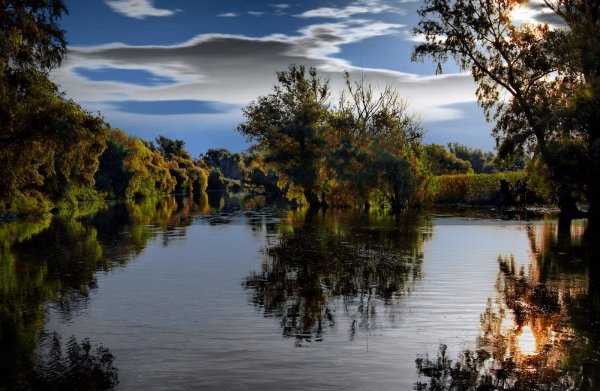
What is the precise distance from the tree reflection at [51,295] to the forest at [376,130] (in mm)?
4714

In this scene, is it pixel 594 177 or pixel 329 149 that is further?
pixel 329 149

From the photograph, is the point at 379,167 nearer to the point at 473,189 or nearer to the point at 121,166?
the point at 473,189

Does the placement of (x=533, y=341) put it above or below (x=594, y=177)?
below

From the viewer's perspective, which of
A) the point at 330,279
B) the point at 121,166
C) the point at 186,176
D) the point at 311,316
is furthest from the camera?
the point at 186,176

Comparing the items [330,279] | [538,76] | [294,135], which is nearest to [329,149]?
[294,135]

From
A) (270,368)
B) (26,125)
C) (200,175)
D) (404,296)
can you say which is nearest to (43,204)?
(26,125)

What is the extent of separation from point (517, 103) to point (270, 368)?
139ft

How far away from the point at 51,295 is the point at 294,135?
5513cm

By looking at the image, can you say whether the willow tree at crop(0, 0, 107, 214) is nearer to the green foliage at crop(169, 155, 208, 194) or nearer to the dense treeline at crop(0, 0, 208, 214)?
the dense treeline at crop(0, 0, 208, 214)

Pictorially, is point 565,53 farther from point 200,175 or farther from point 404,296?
point 200,175

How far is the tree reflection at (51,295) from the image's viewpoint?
8430 mm

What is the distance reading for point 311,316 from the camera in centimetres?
1210

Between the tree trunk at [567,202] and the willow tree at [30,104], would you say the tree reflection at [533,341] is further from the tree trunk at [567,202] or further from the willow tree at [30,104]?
the tree trunk at [567,202]

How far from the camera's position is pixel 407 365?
346 inches
